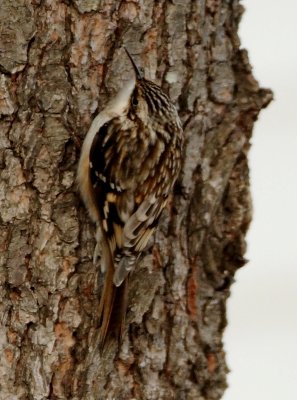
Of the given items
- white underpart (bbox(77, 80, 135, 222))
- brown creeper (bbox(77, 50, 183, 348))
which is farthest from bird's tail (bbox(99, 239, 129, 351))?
white underpart (bbox(77, 80, 135, 222))

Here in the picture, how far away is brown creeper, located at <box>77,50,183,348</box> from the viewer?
2.24 meters

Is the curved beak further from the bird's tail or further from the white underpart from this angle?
the bird's tail

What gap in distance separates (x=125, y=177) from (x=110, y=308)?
40 cm

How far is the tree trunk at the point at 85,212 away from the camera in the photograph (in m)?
2.16

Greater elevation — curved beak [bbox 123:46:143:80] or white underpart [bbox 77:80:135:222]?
curved beak [bbox 123:46:143:80]

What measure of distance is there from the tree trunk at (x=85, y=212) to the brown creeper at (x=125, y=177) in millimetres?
36

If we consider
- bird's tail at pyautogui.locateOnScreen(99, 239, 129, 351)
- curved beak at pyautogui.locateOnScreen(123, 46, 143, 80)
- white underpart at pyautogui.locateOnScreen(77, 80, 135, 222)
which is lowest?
bird's tail at pyautogui.locateOnScreen(99, 239, 129, 351)

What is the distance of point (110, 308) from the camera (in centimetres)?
220

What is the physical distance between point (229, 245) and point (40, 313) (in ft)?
1.91

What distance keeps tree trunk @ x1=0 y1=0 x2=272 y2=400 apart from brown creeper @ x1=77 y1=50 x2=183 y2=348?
36 mm

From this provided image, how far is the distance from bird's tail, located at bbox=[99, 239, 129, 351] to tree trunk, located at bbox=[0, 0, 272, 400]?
0.03 metres

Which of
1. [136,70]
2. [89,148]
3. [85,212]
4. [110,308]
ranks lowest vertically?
[110,308]

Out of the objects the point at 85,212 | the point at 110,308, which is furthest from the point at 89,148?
the point at 110,308

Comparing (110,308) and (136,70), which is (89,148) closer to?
(136,70)
